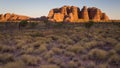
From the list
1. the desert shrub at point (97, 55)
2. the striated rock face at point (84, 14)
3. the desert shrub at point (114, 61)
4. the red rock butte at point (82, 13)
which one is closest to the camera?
the desert shrub at point (114, 61)

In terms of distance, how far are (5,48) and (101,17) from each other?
432 ft

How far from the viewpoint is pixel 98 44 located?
591 inches

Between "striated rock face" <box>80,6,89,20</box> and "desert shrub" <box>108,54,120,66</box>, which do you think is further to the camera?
"striated rock face" <box>80,6,89,20</box>

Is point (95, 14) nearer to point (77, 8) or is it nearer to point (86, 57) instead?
point (77, 8)

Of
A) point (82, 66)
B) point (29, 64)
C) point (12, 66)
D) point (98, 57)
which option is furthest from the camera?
point (98, 57)

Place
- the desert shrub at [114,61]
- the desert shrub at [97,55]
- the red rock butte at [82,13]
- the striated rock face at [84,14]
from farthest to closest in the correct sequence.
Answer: the striated rock face at [84,14]
the red rock butte at [82,13]
the desert shrub at [97,55]
the desert shrub at [114,61]

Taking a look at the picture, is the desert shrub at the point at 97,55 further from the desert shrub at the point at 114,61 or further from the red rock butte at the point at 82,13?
the red rock butte at the point at 82,13

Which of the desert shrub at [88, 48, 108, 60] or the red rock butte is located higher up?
the red rock butte

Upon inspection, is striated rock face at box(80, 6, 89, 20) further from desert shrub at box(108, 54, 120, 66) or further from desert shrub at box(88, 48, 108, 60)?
desert shrub at box(108, 54, 120, 66)

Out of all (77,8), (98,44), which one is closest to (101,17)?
(77,8)

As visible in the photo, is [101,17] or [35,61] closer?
[35,61]

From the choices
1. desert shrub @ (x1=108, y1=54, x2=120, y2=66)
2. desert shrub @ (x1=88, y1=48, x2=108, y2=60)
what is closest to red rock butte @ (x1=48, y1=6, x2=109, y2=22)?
desert shrub @ (x1=88, y1=48, x2=108, y2=60)

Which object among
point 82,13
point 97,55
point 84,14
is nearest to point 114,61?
point 97,55

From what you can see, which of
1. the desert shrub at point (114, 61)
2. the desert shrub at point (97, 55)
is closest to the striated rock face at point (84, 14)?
the desert shrub at point (97, 55)
